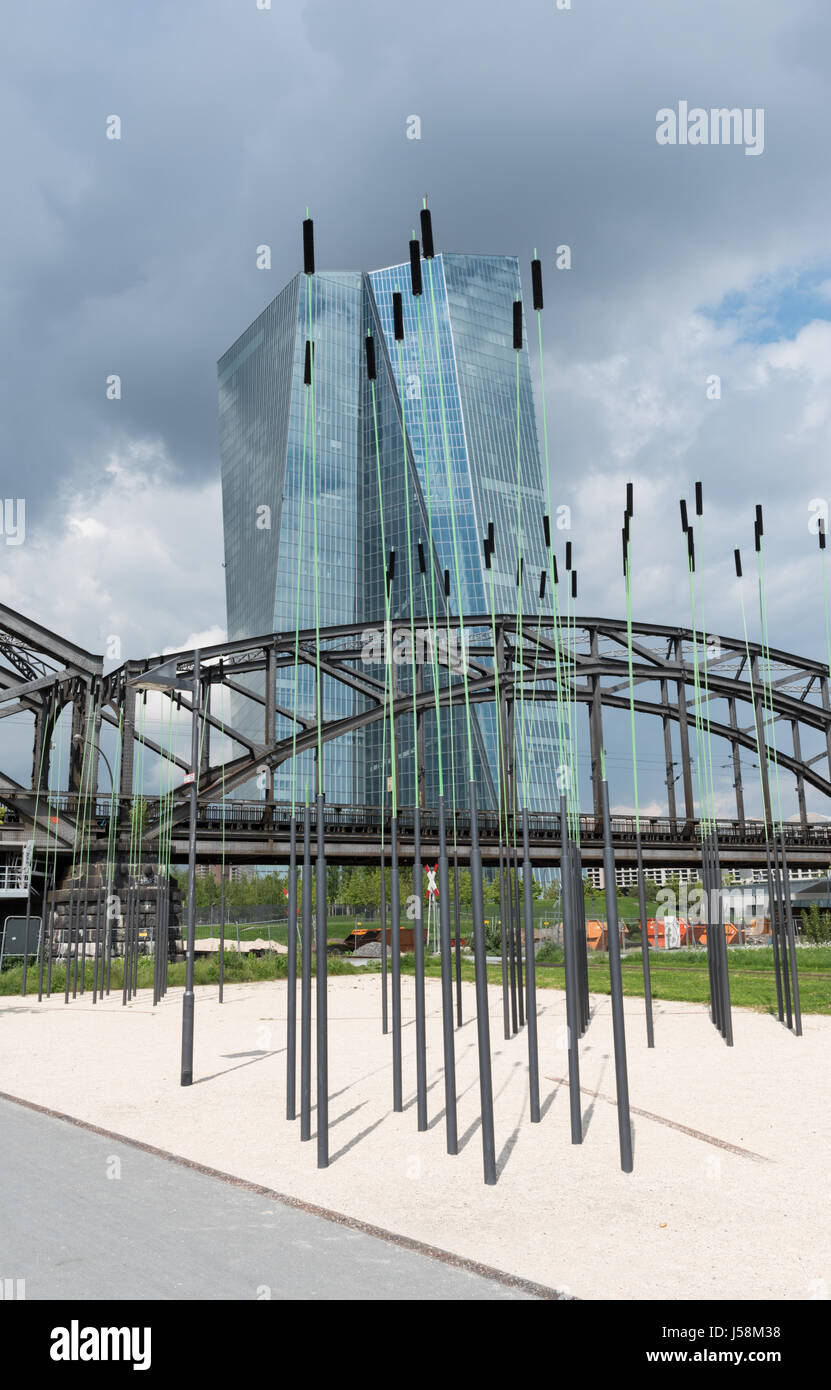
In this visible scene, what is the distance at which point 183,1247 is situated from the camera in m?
5.61

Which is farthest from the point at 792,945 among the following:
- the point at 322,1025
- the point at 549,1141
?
the point at 322,1025

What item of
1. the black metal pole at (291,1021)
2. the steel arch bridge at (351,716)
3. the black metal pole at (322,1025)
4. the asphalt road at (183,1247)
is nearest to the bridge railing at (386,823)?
the steel arch bridge at (351,716)

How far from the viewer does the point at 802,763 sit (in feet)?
210

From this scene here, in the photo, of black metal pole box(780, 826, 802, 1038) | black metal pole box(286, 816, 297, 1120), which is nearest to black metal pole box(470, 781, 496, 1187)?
black metal pole box(286, 816, 297, 1120)

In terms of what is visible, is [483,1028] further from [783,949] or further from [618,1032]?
[783,949]

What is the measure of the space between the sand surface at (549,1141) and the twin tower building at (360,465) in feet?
240

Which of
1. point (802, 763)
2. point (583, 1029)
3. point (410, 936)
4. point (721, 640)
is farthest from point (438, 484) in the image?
point (583, 1029)

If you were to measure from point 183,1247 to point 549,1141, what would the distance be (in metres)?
3.89

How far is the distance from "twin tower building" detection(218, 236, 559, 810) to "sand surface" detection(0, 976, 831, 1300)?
7319 centimetres

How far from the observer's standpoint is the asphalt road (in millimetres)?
4965

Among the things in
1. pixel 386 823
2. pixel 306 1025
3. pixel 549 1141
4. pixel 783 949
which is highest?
pixel 386 823

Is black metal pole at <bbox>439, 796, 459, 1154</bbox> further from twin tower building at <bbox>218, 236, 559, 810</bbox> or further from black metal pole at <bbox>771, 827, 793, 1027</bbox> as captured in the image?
twin tower building at <bbox>218, 236, 559, 810</bbox>
